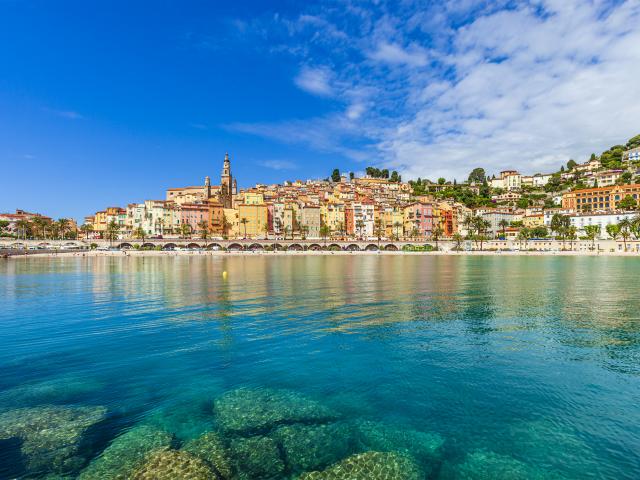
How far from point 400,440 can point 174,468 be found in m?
4.60

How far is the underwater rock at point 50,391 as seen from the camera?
1045 cm

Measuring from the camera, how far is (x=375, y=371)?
1284cm

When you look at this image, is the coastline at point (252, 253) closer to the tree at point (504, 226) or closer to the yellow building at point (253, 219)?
the tree at point (504, 226)

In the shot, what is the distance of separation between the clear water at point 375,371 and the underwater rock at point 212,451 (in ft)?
1.00

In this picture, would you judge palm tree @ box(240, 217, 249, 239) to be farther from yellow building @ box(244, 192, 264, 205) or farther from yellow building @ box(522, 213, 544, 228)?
yellow building @ box(522, 213, 544, 228)

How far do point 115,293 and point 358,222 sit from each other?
12507 centimetres

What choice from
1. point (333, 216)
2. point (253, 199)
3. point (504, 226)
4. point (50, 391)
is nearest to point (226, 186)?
point (253, 199)

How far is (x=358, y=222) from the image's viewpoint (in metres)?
152

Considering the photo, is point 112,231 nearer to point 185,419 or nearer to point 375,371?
point 375,371

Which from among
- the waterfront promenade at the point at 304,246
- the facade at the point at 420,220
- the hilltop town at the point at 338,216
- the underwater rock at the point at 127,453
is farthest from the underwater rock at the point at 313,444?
the facade at the point at 420,220

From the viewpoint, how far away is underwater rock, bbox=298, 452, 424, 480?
7.27m

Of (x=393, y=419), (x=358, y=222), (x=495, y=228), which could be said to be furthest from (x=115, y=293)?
(x=495, y=228)

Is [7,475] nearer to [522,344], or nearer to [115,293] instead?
[522,344]

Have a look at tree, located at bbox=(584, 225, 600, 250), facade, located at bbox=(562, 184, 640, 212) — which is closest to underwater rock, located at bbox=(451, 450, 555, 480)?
tree, located at bbox=(584, 225, 600, 250)
